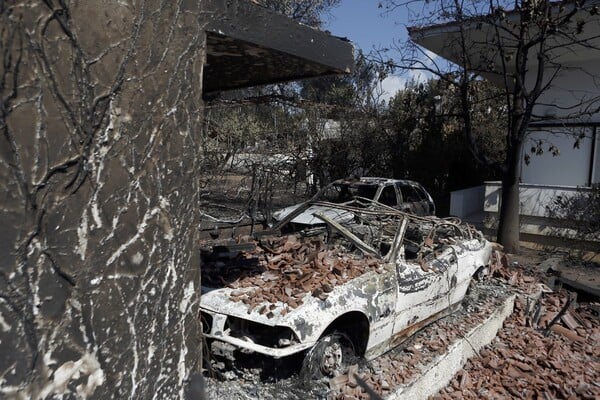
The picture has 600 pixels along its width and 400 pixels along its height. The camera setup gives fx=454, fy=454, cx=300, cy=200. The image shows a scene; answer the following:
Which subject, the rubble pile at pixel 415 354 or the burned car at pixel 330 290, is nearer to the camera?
the burned car at pixel 330 290

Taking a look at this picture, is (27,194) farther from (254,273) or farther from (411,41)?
(411,41)

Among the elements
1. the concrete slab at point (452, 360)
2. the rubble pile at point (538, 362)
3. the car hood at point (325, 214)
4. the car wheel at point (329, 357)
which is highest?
the car hood at point (325, 214)

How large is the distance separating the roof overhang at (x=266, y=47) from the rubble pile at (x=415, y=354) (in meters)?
2.54

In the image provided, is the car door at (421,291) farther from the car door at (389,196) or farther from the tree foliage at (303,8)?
the tree foliage at (303,8)

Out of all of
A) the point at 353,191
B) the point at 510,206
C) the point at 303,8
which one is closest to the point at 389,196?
the point at 353,191

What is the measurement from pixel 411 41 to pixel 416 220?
6456 millimetres

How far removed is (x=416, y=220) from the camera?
18.1 feet

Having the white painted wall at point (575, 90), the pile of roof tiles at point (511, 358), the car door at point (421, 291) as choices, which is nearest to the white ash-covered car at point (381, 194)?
the pile of roof tiles at point (511, 358)

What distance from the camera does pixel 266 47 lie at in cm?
200

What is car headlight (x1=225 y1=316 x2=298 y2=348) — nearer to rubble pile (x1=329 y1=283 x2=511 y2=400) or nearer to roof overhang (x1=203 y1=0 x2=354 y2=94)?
rubble pile (x1=329 y1=283 x2=511 y2=400)

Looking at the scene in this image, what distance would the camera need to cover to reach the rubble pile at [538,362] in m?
4.49

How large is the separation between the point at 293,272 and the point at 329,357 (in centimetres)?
83

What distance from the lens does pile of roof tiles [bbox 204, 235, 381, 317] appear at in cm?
380

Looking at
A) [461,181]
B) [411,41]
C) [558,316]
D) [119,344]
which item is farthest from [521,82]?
[119,344]
